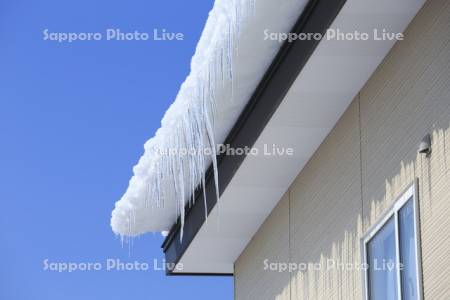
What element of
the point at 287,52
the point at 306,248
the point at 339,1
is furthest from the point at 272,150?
the point at 339,1

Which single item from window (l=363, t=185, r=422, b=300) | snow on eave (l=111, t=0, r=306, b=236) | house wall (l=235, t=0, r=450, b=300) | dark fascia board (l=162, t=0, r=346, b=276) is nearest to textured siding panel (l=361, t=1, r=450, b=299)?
house wall (l=235, t=0, r=450, b=300)

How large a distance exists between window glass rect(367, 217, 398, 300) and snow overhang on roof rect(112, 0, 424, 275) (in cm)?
132

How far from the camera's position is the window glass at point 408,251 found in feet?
29.5

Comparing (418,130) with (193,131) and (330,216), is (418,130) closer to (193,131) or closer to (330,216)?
(330,216)

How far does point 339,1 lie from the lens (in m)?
9.16

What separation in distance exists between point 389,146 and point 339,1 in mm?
1205

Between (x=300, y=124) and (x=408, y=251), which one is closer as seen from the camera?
(x=408, y=251)

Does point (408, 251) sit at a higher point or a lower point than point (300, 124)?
lower

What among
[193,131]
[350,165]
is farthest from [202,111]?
[350,165]

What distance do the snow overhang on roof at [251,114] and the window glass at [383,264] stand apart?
132 centimetres

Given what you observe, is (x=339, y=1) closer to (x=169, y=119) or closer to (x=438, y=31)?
(x=438, y=31)

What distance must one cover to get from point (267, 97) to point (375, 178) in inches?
53.1

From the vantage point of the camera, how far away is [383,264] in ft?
32.0

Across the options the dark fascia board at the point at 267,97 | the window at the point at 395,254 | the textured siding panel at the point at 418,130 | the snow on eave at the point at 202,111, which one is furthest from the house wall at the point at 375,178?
the snow on eave at the point at 202,111
